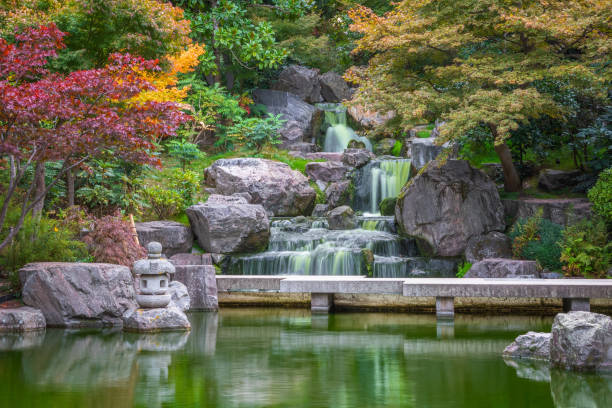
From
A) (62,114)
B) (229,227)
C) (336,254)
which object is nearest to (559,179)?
(336,254)

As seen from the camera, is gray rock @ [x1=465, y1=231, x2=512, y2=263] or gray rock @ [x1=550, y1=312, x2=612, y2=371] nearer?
gray rock @ [x1=550, y1=312, x2=612, y2=371]

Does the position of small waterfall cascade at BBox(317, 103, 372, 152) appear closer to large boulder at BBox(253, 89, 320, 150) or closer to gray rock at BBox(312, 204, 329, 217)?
large boulder at BBox(253, 89, 320, 150)

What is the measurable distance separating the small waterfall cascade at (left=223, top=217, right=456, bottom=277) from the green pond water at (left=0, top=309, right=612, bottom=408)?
3914 millimetres

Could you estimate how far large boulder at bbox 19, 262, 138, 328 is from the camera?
10.5m

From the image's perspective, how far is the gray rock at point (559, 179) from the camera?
16.8 m

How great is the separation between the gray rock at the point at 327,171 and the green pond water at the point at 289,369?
9.97m

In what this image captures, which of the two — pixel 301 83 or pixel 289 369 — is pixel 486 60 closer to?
pixel 289 369

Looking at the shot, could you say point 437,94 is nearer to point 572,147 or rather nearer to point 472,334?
point 572,147

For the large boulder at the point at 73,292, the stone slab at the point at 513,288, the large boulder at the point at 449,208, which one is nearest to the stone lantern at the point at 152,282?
the large boulder at the point at 73,292

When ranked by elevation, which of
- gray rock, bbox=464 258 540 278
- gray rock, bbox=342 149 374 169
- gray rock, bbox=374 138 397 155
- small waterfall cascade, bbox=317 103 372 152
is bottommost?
gray rock, bbox=464 258 540 278

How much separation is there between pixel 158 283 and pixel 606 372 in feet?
21.3

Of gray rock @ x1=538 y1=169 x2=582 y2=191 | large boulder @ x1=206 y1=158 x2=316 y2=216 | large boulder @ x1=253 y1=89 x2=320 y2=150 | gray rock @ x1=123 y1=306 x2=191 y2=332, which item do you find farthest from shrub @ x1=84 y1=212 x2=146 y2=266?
large boulder @ x1=253 y1=89 x2=320 y2=150

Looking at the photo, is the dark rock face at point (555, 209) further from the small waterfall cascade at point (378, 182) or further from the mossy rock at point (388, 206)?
the small waterfall cascade at point (378, 182)

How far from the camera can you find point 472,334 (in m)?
9.94
